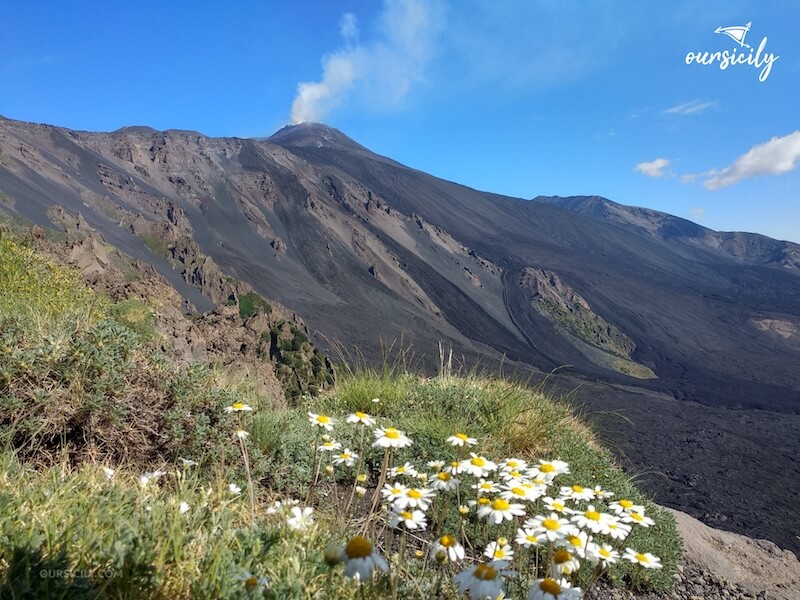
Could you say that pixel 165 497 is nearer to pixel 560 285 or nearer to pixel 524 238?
pixel 560 285

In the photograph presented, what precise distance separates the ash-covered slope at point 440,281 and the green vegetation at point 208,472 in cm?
1569

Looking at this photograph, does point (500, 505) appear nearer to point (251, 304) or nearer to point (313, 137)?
point (251, 304)

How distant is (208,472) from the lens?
2.92 metres

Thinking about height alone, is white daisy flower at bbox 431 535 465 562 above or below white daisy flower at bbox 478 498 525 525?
below

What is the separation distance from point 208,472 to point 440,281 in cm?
4437

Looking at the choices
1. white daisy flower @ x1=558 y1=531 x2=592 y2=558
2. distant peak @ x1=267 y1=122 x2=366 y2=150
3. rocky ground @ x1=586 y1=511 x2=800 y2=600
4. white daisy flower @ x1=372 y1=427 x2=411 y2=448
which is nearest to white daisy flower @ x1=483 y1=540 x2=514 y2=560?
white daisy flower @ x1=558 y1=531 x2=592 y2=558

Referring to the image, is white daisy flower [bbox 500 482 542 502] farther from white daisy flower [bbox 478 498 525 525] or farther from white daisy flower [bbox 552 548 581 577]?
white daisy flower [bbox 552 548 581 577]

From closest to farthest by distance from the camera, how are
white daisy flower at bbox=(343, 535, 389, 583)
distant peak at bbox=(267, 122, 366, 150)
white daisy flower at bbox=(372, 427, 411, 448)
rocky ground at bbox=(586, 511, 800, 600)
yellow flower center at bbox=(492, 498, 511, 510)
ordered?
white daisy flower at bbox=(343, 535, 389, 583) < yellow flower center at bbox=(492, 498, 511, 510) < white daisy flower at bbox=(372, 427, 411, 448) < rocky ground at bbox=(586, 511, 800, 600) < distant peak at bbox=(267, 122, 366, 150)

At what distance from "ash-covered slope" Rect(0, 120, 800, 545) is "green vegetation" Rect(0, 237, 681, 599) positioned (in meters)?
15.7

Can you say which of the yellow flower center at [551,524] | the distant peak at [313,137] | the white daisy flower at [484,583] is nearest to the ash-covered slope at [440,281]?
the yellow flower center at [551,524]

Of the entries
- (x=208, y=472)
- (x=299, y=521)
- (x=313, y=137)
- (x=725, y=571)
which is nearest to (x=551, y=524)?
(x=299, y=521)

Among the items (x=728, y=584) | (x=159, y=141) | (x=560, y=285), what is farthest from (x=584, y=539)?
(x=159, y=141)

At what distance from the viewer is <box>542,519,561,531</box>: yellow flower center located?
4.63ft

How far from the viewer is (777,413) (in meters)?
32.7
